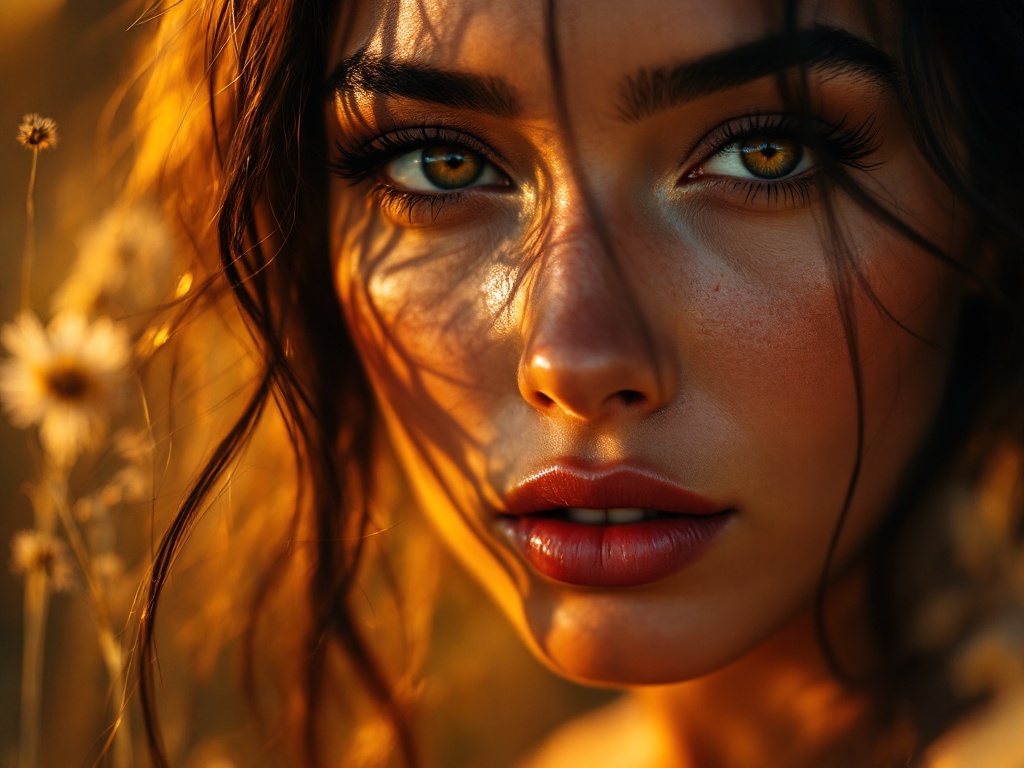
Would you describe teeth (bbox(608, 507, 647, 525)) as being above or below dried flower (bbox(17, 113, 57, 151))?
below

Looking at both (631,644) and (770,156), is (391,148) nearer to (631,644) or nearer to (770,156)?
(770,156)

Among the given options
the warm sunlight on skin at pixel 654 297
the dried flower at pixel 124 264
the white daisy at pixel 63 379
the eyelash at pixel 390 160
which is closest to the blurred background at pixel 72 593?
the dried flower at pixel 124 264

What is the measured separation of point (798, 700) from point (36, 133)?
50.5 inches

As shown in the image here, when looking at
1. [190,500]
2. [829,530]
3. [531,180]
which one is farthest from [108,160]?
[829,530]

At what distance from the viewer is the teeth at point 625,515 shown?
48.7 inches

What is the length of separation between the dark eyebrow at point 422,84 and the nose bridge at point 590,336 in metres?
0.15

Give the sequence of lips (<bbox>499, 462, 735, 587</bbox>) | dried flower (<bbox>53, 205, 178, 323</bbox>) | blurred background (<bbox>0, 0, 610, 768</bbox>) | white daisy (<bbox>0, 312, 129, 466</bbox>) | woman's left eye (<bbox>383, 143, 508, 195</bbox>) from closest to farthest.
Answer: lips (<bbox>499, 462, 735, 587</bbox>) < woman's left eye (<bbox>383, 143, 508, 195</bbox>) < white daisy (<bbox>0, 312, 129, 466</bbox>) < dried flower (<bbox>53, 205, 178, 323</bbox>) < blurred background (<bbox>0, 0, 610, 768</bbox>)

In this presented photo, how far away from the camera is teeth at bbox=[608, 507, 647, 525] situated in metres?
1.24

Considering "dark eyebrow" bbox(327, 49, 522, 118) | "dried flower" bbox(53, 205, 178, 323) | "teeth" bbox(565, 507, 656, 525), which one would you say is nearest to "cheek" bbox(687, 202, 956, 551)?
"teeth" bbox(565, 507, 656, 525)

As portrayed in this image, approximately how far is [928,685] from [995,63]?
2.66ft

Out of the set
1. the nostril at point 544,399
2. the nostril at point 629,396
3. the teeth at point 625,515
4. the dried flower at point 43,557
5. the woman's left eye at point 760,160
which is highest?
the woman's left eye at point 760,160

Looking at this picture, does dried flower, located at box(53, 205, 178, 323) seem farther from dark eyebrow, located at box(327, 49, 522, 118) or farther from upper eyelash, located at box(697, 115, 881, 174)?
upper eyelash, located at box(697, 115, 881, 174)

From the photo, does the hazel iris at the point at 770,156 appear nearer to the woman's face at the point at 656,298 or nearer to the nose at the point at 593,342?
the woman's face at the point at 656,298

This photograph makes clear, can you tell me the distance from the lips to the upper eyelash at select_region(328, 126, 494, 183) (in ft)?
1.35
